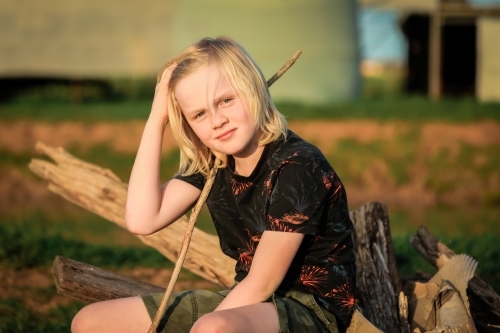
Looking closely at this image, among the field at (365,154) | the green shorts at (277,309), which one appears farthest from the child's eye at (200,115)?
the field at (365,154)

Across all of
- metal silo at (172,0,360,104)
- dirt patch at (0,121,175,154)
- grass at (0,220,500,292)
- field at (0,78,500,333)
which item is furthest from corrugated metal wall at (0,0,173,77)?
grass at (0,220,500,292)

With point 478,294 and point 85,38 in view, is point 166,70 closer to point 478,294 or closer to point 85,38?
point 478,294

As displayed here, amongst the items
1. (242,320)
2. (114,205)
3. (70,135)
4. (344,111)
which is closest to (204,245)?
(114,205)

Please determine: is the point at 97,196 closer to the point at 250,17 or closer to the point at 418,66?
Answer: the point at 250,17

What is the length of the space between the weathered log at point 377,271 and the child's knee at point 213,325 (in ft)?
3.87

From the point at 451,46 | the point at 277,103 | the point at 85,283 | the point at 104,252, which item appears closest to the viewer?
the point at 85,283

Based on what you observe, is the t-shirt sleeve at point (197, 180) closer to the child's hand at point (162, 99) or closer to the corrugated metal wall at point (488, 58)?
the child's hand at point (162, 99)

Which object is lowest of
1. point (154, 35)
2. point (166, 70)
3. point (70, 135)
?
point (70, 135)

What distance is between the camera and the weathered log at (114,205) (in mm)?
4289

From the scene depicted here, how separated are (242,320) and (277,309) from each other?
18cm

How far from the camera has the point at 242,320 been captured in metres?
2.70

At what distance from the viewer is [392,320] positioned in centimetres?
363

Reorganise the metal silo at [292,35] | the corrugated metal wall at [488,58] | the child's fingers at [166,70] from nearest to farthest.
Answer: the child's fingers at [166,70] < the metal silo at [292,35] < the corrugated metal wall at [488,58]

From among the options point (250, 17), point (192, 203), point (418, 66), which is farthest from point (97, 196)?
point (418, 66)
